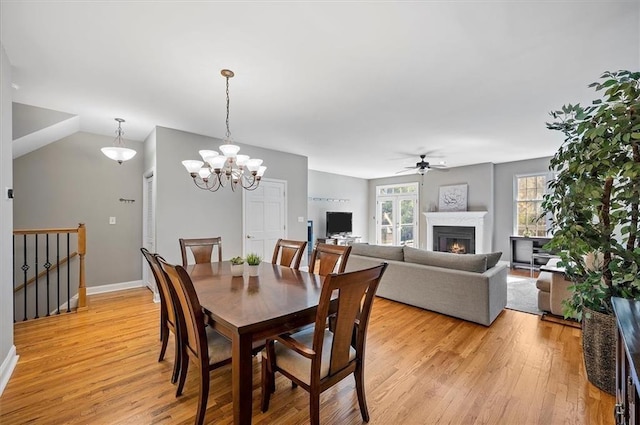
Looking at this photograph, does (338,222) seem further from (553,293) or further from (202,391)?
(202,391)

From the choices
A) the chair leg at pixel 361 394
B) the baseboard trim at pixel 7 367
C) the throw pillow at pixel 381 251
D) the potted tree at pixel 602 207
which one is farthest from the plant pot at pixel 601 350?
the baseboard trim at pixel 7 367

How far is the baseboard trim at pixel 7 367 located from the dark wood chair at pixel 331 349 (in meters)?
2.01

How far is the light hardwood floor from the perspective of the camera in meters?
1.78

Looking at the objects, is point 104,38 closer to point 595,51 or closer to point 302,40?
point 302,40

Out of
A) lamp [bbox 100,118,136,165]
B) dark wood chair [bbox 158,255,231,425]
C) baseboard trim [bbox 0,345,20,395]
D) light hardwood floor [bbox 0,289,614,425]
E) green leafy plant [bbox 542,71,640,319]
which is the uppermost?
lamp [bbox 100,118,136,165]

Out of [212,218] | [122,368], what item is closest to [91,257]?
[212,218]

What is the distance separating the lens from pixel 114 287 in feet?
14.9

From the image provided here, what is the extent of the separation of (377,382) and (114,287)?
4.52 meters

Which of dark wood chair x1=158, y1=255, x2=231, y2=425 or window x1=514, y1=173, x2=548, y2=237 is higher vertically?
window x1=514, y1=173, x2=548, y2=237

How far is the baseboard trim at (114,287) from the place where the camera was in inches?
172

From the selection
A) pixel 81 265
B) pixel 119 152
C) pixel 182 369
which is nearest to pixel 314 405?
pixel 182 369

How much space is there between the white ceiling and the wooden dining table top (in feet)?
6.06

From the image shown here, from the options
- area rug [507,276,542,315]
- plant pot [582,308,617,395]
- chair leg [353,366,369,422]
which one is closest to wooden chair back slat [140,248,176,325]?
chair leg [353,366,369,422]

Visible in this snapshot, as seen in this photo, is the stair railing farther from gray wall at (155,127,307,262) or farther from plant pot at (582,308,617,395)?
plant pot at (582,308,617,395)
